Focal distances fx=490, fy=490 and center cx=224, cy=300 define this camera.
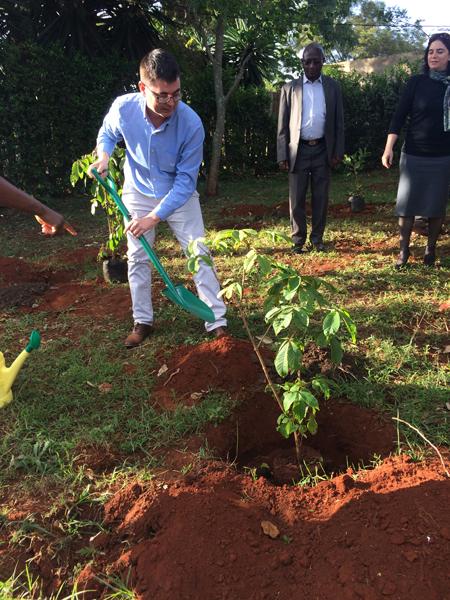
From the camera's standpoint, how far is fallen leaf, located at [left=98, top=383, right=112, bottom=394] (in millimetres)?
2836

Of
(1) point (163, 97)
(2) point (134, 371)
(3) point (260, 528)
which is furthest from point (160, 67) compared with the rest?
(3) point (260, 528)

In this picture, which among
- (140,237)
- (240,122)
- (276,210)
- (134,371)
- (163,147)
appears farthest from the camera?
(240,122)

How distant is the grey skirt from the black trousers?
81 centimetres

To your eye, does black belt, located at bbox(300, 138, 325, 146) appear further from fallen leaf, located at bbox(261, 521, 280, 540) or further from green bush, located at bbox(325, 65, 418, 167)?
green bush, located at bbox(325, 65, 418, 167)

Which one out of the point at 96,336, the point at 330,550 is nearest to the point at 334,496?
the point at 330,550

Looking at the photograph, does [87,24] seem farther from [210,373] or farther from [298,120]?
[210,373]

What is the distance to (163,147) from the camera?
2.90 m

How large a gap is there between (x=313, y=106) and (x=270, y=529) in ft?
13.0

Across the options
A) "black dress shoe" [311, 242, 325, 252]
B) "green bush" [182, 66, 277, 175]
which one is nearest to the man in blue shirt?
"black dress shoe" [311, 242, 325, 252]

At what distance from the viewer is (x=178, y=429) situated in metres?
2.46

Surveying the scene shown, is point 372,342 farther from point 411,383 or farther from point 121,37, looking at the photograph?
point 121,37

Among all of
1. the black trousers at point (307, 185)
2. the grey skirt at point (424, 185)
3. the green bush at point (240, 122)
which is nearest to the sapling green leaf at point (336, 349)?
the grey skirt at point (424, 185)

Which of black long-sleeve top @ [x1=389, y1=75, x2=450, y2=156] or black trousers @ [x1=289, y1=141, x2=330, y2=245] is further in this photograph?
black trousers @ [x1=289, y1=141, x2=330, y2=245]

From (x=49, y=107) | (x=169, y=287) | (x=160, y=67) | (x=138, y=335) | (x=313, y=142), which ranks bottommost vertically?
(x=138, y=335)
